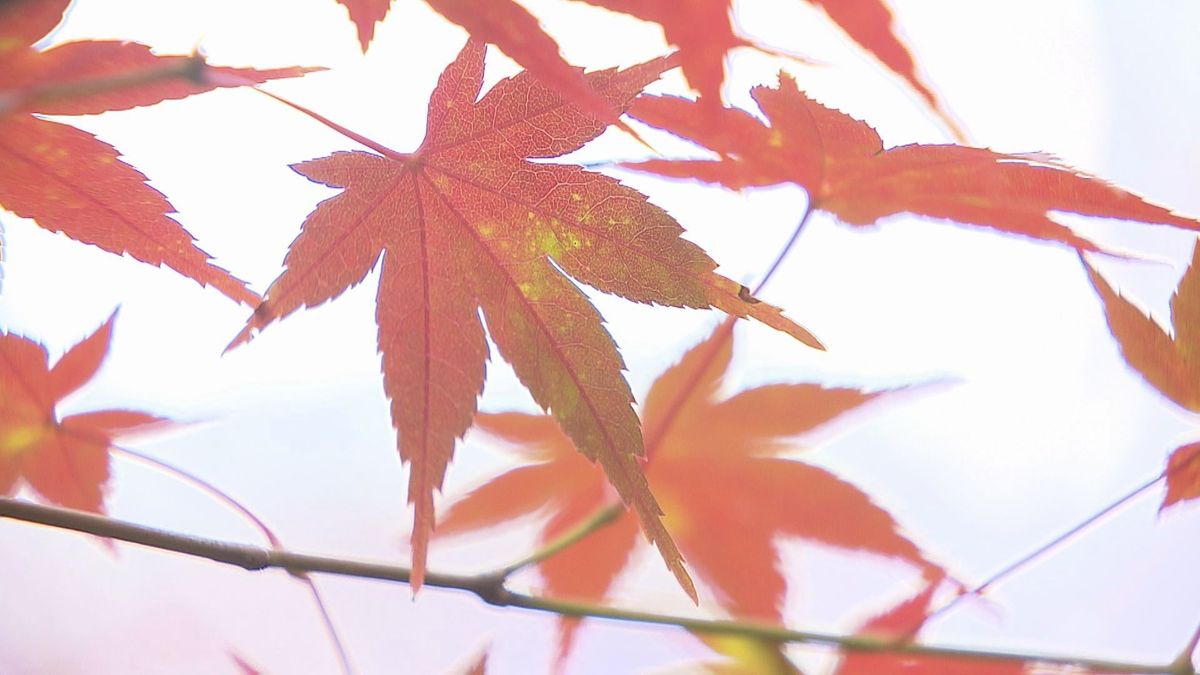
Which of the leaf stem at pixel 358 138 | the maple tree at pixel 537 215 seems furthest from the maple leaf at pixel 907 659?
the leaf stem at pixel 358 138

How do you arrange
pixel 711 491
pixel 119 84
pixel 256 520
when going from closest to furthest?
pixel 119 84 < pixel 256 520 < pixel 711 491

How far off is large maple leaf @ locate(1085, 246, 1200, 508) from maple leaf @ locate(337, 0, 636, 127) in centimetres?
21

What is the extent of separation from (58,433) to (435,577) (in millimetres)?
217

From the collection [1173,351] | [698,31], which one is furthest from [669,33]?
[1173,351]

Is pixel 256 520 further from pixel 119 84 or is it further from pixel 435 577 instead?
pixel 119 84

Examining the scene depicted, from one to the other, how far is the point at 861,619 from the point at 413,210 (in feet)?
0.94

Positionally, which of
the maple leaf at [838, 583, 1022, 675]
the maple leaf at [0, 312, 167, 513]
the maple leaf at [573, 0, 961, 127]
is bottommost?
the maple leaf at [838, 583, 1022, 675]

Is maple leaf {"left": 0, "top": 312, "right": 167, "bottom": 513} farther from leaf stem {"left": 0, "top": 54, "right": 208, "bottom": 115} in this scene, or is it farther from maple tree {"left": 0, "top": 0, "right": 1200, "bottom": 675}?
leaf stem {"left": 0, "top": 54, "right": 208, "bottom": 115}

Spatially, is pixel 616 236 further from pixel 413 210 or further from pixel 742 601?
pixel 742 601

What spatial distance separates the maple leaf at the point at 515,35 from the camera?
0.21 meters

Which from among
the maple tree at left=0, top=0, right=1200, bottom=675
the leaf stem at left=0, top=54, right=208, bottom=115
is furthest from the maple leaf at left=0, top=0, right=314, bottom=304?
the leaf stem at left=0, top=54, right=208, bottom=115

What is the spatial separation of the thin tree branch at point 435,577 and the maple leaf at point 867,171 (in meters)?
0.17

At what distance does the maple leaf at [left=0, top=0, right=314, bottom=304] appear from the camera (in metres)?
0.25

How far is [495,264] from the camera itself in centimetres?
28
